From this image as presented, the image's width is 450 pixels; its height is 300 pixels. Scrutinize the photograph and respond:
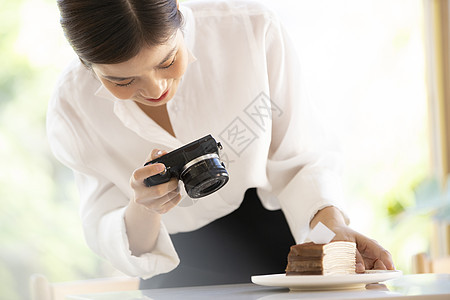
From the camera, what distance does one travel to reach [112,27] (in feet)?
3.88

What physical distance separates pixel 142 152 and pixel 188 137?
0.12 meters

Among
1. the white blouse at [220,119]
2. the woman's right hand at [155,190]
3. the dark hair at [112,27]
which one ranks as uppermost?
the dark hair at [112,27]

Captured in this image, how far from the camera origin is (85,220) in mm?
1627

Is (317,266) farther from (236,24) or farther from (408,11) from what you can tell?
(408,11)

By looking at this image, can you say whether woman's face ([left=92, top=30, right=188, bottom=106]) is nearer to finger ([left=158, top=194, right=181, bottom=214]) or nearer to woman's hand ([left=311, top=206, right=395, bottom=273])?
finger ([left=158, top=194, right=181, bottom=214])

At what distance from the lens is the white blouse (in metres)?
1.55

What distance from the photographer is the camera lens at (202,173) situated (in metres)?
1.11

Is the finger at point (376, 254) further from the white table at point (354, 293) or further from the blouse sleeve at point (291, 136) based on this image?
the blouse sleeve at point (291, 136)

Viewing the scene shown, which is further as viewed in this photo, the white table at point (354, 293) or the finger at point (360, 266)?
the finger at point (360, 266)

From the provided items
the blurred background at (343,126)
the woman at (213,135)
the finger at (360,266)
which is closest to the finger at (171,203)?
the woman at (213,135)

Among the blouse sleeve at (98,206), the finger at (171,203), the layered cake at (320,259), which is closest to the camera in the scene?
the layered cake at (320,259)

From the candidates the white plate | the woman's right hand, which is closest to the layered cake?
the white plate

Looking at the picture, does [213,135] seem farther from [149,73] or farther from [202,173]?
[202,173]

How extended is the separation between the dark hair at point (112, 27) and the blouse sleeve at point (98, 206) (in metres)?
0.36
